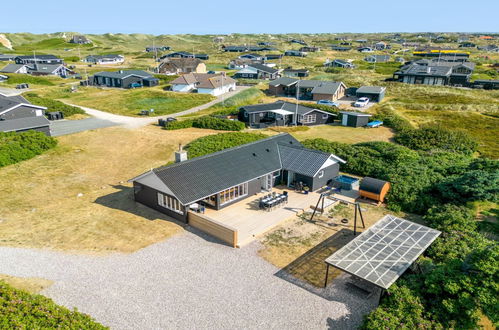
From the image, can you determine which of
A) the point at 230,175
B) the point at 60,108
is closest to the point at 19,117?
the point at 60,108

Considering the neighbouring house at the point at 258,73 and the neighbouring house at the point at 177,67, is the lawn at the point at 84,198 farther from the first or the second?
the neighbouring house at the point at 177,67

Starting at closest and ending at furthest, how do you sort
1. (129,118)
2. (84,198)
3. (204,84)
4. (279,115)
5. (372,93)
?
1. (84,198)
2. (279,115)
3. (129,118)
4. (372,93)
5. (204,84)

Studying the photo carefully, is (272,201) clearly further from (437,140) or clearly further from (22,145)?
(22,145)

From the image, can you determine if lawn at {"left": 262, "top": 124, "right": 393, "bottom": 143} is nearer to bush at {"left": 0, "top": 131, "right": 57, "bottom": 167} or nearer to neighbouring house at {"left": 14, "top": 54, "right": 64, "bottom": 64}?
bush at {"left": 0, "top": 131, "right": 57, "bottom": 167}

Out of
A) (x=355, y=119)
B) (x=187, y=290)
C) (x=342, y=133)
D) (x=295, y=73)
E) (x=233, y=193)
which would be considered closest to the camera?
(x=187, y=290)

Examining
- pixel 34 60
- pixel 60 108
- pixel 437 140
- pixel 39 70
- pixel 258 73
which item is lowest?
pixel 60 108

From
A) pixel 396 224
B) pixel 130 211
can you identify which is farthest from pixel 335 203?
pixel 130 211

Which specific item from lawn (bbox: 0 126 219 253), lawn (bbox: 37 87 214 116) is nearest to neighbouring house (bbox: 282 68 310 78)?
lawn (bbox: 37 87 214 116)
